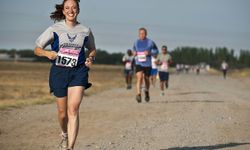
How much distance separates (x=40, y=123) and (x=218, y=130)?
11.5ft

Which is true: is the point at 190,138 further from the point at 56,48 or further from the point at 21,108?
the point at 21,108

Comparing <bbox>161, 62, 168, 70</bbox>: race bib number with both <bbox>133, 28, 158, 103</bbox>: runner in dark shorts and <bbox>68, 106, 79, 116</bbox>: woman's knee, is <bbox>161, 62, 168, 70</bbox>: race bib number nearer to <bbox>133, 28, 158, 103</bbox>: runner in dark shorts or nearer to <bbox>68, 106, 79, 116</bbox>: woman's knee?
<bbox>133, 28, 158, 103</bbox>: runner in dark shorts

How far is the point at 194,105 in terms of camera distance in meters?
17.4

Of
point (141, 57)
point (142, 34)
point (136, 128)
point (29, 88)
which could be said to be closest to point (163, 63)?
point (141, 57)

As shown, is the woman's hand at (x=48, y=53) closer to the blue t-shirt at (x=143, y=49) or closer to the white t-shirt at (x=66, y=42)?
the white t-shirt at (x=66, y=42)

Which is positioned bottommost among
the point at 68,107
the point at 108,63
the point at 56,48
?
the point at 108,63

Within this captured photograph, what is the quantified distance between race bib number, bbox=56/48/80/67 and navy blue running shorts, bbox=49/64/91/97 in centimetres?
7

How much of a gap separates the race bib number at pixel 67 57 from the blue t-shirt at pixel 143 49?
9.54 metres

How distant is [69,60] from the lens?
7727 millimetres

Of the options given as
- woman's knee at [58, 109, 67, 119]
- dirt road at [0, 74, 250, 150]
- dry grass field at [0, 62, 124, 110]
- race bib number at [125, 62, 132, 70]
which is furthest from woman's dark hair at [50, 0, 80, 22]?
race bib number at [125, 62, 132, 70]

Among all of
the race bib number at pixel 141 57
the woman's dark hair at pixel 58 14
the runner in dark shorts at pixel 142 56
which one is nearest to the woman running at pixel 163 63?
the runner in dark shorts at pixel 142 56

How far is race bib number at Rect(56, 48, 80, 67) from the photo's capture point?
7711 mm

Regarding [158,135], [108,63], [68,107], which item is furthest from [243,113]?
[108,63]

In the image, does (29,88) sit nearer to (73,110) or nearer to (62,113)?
(62,113)
